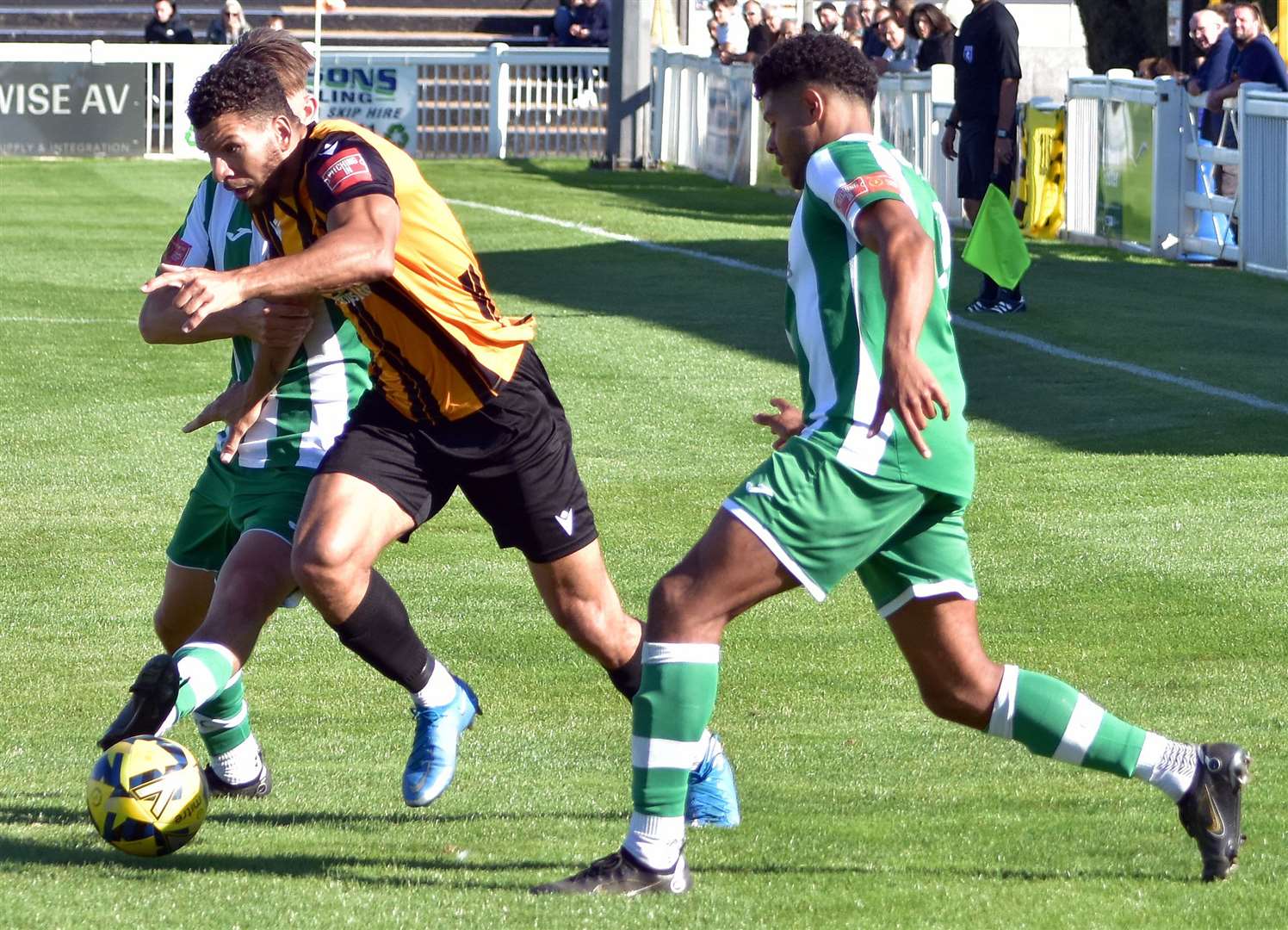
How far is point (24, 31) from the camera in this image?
38.7 m

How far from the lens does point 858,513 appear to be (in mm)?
4559

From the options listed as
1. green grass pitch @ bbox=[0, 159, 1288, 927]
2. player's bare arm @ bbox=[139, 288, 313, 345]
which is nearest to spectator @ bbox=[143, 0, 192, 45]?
green grass pitch @ bbox=[0, 159, 1288, 927]

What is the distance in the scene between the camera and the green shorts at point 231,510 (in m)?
5.56

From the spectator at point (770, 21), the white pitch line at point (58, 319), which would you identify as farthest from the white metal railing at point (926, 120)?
the white pitch line at point (58, 319)

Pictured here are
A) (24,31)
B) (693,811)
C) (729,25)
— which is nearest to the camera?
(693,811)

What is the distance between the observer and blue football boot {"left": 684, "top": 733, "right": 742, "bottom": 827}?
5379 millimetres

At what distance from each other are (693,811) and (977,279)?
1358 centimetres

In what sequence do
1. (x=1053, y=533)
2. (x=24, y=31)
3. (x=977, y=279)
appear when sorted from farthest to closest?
(x=24, y=31)
(x=977, y=279)
(x=1053, y=533)

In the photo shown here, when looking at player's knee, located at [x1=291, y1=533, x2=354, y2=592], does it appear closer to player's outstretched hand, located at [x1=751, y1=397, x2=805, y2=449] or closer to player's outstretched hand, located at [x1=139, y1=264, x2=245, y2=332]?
player's outstretched hand, located at [x1=139, y1=264, x2=245, y2=332]

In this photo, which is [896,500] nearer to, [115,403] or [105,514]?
[105,514]

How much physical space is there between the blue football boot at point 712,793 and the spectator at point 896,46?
20380 millimetres

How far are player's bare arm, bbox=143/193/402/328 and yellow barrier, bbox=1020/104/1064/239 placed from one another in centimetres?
1718

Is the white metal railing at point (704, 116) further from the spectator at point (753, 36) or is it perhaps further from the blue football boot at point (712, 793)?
the blue football boot at point (712, 793)

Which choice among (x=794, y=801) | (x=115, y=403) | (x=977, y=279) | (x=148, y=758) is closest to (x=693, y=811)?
(x=794, y=801)
